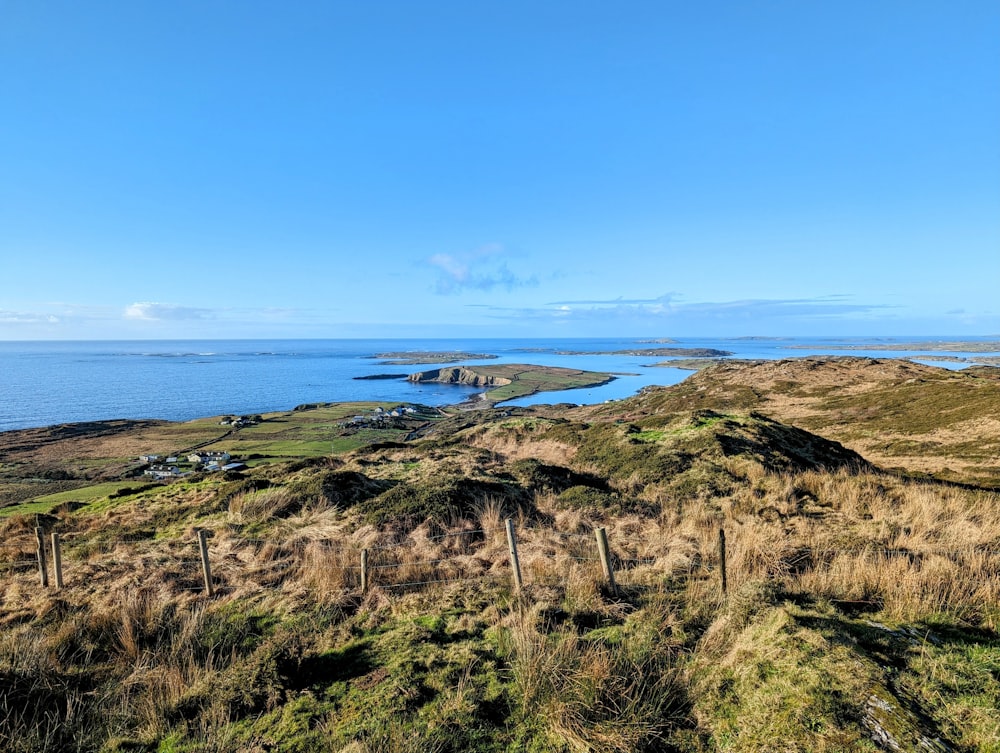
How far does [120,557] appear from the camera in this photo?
452 inches

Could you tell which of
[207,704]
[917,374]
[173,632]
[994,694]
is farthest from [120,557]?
[917,374]

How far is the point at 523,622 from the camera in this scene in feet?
21.3

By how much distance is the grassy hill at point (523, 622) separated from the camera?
4672 mm

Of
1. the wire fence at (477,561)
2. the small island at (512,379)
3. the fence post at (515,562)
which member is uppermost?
the fence post at (515,562)

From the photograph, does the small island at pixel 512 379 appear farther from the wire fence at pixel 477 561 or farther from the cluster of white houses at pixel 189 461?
the wire fence at pixel 477 561

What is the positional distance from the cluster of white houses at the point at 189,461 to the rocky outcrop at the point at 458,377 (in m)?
118

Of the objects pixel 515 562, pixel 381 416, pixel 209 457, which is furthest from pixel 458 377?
pixel 515 562

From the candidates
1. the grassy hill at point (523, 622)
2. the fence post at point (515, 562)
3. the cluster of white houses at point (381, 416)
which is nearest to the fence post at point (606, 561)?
the grassy hill at point (523, 622)

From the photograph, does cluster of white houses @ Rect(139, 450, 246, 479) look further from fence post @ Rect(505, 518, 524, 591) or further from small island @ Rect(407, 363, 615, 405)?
small island @ Rect(407, 363, 615, 405)

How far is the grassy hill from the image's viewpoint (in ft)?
15.3

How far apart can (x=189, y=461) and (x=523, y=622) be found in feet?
203

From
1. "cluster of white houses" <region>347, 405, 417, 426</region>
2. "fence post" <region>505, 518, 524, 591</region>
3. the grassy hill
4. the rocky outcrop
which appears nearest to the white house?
"cluster of white houses" <region>347, 405, 417, 426</region>

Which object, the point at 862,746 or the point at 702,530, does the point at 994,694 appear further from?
the point at 702,530

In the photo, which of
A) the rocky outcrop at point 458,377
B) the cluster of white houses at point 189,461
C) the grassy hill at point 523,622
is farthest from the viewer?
the rocky outcrop at point 458,377
